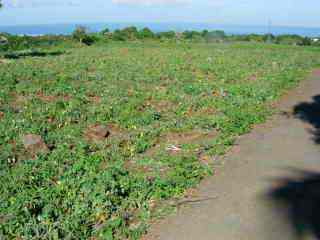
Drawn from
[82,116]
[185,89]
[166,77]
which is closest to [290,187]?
[82,116]

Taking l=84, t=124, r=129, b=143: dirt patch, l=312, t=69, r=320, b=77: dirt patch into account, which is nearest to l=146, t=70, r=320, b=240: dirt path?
l=84, t=124, r=129, b=143: dirt patch

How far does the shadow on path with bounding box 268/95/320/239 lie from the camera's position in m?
3.27

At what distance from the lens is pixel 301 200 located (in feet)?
12.3

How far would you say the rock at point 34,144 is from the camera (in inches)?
199

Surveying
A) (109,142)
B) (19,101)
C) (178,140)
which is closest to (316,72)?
(178,140)

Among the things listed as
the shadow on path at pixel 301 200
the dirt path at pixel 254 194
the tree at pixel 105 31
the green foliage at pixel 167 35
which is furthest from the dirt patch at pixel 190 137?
the tree at pixel 105 31

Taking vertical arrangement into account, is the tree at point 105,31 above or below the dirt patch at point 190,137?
below

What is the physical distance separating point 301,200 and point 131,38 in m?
31.1

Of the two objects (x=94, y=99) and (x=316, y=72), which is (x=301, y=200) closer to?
(x=94, y=99)

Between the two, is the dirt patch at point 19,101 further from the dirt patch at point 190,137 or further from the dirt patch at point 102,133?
the dirt patch at point 190,137

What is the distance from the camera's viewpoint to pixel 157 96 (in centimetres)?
860

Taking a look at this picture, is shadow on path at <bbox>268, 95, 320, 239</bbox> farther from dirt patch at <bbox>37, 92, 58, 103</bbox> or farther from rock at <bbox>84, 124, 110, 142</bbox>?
dirt patch at <bbox>37, 92, 58, 103</bbox>

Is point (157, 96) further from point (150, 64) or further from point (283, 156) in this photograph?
point (150, 64)

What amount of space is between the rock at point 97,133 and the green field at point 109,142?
14 mm
